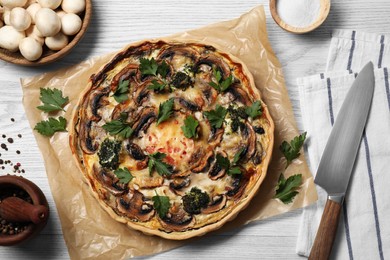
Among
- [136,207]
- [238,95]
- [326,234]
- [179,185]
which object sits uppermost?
[238,95]

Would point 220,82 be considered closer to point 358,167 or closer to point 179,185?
point 179,185

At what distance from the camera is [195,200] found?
3.00 m

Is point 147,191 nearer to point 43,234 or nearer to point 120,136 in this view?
point 120,136

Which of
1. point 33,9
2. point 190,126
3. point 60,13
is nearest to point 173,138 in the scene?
point 190,126

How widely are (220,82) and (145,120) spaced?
17.0 inches

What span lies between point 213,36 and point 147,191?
3.08 ft

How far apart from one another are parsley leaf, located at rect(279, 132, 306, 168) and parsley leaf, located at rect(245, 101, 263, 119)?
0.26 m

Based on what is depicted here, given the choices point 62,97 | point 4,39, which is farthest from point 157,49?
point 4,39

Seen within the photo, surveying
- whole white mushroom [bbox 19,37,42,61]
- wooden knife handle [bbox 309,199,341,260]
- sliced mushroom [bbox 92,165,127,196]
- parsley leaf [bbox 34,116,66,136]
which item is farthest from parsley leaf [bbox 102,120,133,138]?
wooden knife handle [bbox 309,199,341,260]

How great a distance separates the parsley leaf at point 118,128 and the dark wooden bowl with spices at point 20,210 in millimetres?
479

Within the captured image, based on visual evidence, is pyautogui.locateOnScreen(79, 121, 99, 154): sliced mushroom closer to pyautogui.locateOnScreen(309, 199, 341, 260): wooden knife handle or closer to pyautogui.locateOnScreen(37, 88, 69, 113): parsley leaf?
pyautogui.locateOnScreen(37, 88, 69, 113): parsley leaf

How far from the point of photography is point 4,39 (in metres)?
3.15

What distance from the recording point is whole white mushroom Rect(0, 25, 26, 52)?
10.3 ft

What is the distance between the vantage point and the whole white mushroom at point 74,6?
10.4ft
